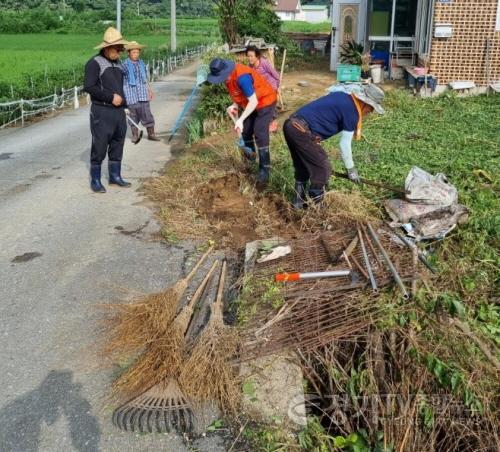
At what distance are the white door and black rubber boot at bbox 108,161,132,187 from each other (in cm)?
1317

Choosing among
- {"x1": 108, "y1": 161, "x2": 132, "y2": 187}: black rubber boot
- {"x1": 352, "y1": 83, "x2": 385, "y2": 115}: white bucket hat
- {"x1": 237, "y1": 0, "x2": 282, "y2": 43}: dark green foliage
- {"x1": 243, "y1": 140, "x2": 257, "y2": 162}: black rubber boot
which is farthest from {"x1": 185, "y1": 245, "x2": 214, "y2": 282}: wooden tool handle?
{"x1": 237, "y1": 0, "x2": 282, "y2": 43}: dark green foliage

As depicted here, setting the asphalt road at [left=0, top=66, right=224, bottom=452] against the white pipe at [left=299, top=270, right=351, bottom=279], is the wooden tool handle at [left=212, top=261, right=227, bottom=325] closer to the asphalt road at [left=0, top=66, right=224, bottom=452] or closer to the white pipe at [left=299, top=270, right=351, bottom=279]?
the asphalt road at [left=0, top=66, right=224, bottom=452]

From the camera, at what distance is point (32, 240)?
226 inches

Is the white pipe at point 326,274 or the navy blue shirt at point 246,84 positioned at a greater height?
the navy blue shirt at point 246,84

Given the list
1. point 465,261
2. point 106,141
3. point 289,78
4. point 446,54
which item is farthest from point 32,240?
point 289,78

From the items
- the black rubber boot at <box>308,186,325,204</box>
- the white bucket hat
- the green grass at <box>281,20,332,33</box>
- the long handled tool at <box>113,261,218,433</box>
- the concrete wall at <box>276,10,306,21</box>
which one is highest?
the concrete wall at <box>276,10,306,21</box>

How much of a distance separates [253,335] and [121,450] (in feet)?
3.74

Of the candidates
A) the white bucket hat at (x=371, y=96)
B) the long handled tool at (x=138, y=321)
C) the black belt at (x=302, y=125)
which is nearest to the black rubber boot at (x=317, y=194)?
the black belt at (x=302, y=125)

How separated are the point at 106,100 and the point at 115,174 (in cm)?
111

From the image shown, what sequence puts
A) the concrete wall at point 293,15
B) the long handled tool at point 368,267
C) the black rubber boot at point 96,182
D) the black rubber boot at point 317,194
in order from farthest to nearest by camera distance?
the concrete wall at point 293,15
the black rubber boot at point 96,182
the black rubber boot at point 317,194
the long handled tool at point 368,267

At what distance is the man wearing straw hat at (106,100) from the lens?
22.1 ft

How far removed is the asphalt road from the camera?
3129mm

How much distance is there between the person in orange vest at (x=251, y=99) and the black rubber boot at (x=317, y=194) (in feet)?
4.14

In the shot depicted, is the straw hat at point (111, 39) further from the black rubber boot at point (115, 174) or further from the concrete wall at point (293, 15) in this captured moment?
the concrete wall at point (293, 15)
